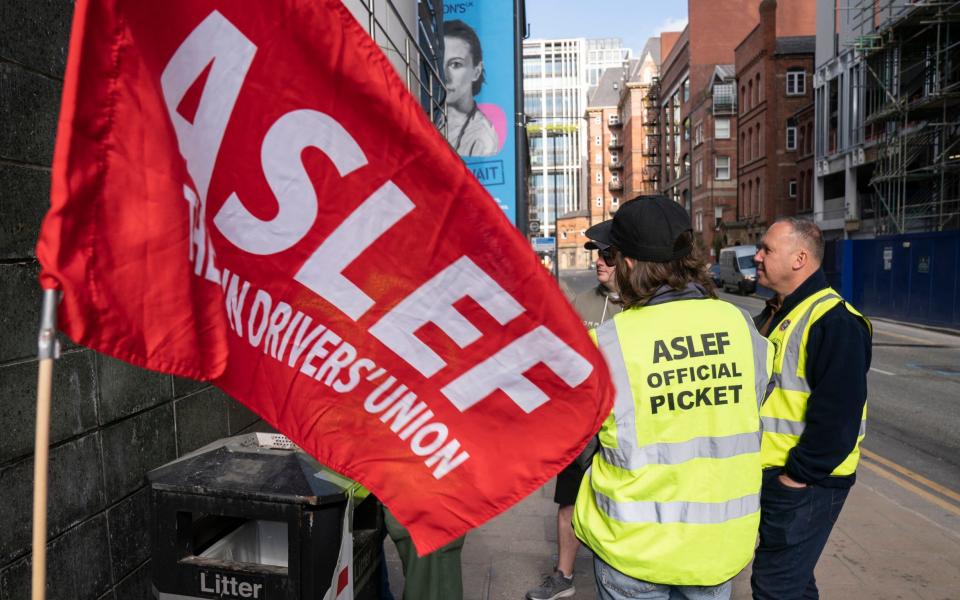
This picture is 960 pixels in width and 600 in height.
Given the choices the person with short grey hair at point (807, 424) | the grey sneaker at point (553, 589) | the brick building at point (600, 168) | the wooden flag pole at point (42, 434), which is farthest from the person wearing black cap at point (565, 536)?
the brick building at point (600, 168)

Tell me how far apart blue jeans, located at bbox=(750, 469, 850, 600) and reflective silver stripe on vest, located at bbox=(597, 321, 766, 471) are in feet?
2.84

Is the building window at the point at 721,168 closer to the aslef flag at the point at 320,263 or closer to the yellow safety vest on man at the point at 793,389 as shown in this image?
the yellow safety vest on man at the point at 793,389

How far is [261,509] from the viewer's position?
229 centimetres

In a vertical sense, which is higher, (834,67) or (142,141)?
(834,67)

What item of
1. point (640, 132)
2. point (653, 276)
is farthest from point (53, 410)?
point (640, 132)

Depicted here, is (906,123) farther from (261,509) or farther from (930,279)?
(261,509)

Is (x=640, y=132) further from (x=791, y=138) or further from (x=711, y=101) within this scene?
(x=791, y=138)

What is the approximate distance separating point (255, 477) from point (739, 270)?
108 ft

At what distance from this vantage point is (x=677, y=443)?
211 cm

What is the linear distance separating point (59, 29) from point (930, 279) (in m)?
21.8

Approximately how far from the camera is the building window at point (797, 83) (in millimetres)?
45219

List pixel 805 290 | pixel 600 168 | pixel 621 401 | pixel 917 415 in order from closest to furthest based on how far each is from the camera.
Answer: pixel 621 401 < pixel 805 290 < pixel 917 415 < pixel 600 168

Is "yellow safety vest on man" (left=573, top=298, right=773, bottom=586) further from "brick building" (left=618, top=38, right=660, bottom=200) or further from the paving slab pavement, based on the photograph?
"brick building" (left=618, top=38, right=660, bottom=200)

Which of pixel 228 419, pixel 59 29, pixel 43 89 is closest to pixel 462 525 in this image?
pixel 43 89
